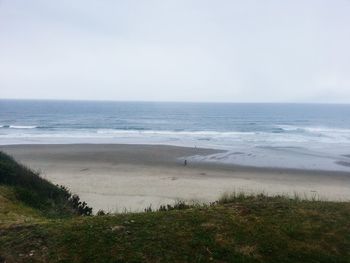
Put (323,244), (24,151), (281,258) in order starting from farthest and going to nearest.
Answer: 1. (24,151)
2. (323,244)
3. (281,258)

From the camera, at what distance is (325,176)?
82.6ft

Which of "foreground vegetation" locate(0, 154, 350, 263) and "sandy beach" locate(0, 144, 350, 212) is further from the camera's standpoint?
"sandy beach" locate(0, 144, 350, 212)

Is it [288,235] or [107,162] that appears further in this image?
[107,162]

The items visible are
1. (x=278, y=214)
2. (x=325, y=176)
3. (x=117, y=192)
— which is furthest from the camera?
(x=325, y=176)

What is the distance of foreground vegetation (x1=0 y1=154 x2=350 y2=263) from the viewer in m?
5.40

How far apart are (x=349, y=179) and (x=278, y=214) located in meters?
19.8

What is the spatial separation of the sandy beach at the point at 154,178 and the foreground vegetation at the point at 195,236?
6023 millimetres

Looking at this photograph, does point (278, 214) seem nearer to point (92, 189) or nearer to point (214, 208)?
point (214, 208)

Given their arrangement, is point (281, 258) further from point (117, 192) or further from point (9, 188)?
point (117, 192)

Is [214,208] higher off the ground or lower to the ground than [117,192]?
higher

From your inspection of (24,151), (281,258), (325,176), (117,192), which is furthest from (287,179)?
(24,151)

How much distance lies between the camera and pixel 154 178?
22219 millimetres

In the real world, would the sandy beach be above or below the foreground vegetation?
below

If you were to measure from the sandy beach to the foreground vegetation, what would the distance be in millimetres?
6023
